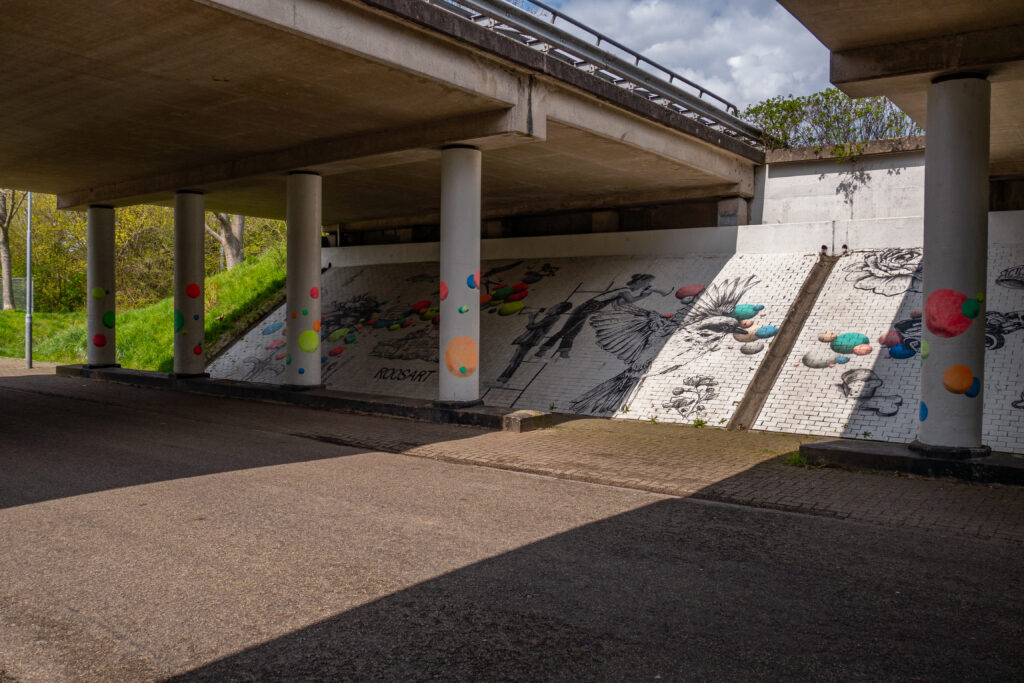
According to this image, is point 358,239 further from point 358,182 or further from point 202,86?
point 202,86

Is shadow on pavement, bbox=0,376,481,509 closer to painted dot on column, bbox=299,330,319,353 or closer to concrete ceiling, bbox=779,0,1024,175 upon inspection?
painted dot on column, bbox=299,330,319,353

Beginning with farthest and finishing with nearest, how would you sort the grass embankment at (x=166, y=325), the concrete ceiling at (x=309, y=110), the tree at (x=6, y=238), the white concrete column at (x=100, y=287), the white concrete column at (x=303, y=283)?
the tree at (x=6, y=238) < the grass embankment at (x=166, y=325) < the white concrete column at (x=100, y=287) < the white concrete column at (x=303, y=283) < the concrete ceiling at (x=309, y=110)

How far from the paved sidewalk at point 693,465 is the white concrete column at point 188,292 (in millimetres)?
4162

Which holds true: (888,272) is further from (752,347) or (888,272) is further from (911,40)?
(911,40)

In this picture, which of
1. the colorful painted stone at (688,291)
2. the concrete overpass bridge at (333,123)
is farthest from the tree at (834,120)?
the colorful painted stone at (688,291)

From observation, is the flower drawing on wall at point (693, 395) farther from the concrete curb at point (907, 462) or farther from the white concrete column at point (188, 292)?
the white concrete column at point (188, 292)

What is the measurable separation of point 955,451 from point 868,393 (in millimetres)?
3435

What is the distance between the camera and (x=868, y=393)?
1211 centimetres

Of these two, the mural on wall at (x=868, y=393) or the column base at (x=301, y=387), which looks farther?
the column base at (x=301, y=387)

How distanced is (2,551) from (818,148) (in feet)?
53.5

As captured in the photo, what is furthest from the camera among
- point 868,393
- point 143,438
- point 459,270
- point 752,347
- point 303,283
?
point 303,283

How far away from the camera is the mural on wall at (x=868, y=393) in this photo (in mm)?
11664

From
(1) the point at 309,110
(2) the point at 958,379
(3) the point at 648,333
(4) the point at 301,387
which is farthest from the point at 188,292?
(2) the point at 958,379

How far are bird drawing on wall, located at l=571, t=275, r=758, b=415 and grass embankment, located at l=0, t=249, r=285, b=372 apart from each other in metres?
12.1
